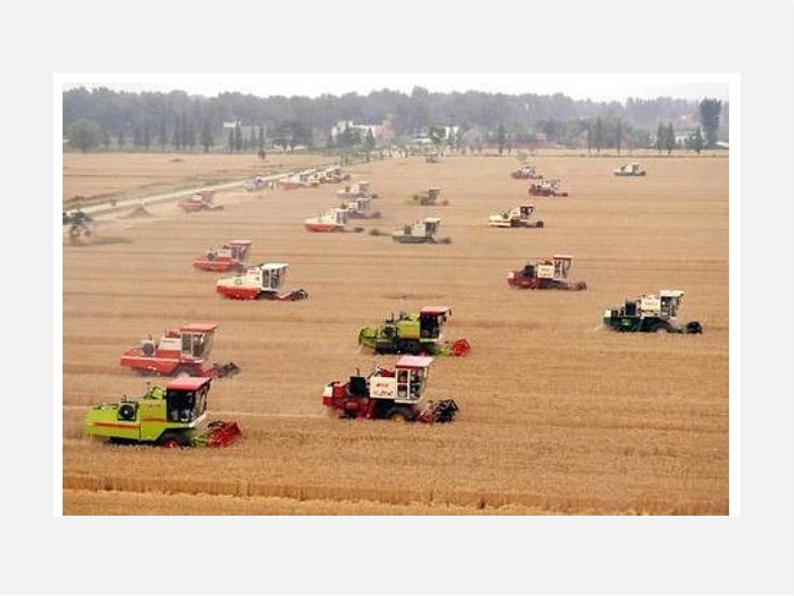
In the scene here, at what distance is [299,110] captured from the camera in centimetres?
1267

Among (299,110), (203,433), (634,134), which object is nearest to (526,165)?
(634,134)

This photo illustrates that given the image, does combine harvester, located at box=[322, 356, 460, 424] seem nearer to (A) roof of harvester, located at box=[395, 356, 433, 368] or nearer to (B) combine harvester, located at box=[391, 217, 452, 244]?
(A) roof of harvester, located at box=[395, 356, 433, 368]

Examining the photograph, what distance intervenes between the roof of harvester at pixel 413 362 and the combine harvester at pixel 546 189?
1.97 metres

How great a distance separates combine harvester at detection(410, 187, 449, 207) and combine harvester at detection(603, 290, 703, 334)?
181 cm

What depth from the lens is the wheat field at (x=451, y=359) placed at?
11.6 meters

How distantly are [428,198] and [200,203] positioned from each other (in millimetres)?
2033

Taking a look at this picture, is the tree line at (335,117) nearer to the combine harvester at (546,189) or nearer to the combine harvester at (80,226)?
the combine harvester at (546,189)

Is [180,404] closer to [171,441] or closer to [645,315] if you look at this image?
[171,441]

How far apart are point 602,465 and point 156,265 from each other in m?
4.20

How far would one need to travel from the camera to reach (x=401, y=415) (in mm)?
12141

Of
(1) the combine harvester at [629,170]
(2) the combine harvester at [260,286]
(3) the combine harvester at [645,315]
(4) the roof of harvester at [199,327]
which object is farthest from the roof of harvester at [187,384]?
(1) the combine harvester at [629,170]

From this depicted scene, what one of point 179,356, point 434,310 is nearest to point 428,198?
point 434,310

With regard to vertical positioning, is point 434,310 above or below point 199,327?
above

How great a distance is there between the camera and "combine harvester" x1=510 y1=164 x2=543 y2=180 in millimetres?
Answer: 13195
